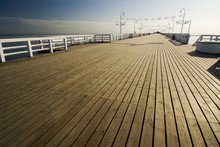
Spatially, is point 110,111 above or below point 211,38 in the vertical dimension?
below

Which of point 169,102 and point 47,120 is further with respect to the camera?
point 169,102

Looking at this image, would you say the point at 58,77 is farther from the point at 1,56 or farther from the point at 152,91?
the point at 1,56

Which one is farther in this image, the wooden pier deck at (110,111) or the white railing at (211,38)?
the white railing at (211,38)

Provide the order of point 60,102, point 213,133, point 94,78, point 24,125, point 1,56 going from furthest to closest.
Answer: point 1,56 → point 94,78 → point 60,102 → point 24,125 → point 213,133

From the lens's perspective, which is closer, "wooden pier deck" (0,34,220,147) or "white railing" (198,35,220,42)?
"wooden pier deck" (0,34,220,147)

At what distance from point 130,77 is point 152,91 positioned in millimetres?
1095

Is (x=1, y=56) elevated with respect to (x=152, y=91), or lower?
elevated

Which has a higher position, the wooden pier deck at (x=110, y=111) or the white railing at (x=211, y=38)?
the white railing at (x=211, y=38)

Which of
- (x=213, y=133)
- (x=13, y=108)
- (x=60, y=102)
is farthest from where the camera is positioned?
(x=60, y=102)

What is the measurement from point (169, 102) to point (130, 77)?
1.65m

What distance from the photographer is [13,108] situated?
250 centimetres

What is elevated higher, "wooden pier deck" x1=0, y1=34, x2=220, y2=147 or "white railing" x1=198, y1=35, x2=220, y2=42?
"white railing" x1=198, y1=35, x2=220, y2=42

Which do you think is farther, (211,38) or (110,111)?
(211,38)

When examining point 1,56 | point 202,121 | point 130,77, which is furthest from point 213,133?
point 1,56
